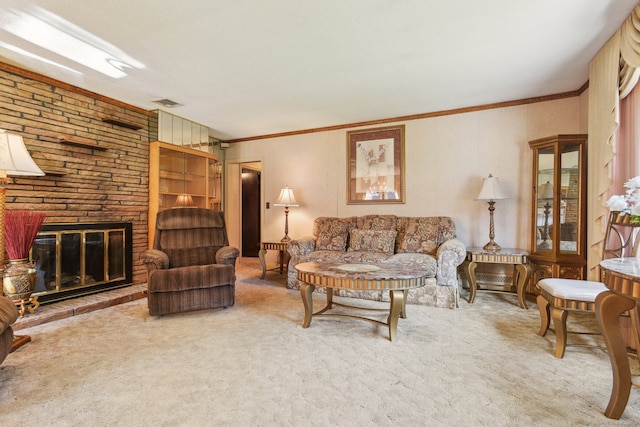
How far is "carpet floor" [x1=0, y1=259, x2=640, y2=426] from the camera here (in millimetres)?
1479

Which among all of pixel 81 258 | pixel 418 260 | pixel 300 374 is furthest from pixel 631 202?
pixel 81 258

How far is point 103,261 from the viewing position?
3.65 meters

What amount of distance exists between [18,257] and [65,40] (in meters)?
1.77

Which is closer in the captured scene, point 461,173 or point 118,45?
point 118,45

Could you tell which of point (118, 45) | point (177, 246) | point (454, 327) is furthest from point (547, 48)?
point (177, 246)

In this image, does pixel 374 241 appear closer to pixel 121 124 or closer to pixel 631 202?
pixel 631 202

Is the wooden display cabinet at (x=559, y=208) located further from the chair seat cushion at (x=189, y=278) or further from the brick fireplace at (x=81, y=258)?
the brick fireplace at (x=81, y=258)

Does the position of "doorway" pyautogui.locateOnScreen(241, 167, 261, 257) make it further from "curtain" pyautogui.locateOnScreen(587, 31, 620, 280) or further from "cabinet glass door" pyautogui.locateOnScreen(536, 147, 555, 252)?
"curtain" pyautogui.locateOnScreen(587, 31, 620, 280)

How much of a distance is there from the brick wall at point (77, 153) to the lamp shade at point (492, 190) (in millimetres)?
4350

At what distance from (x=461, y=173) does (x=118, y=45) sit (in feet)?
13.1

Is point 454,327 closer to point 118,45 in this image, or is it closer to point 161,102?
point 118,45

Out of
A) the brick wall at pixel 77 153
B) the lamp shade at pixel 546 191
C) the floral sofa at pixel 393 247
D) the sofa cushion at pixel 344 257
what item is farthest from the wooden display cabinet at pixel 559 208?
the brick wall at pixel 77 153

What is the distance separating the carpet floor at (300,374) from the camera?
1.48m

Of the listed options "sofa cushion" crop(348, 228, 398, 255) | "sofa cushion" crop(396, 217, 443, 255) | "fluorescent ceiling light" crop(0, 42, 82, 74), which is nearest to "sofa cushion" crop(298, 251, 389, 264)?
"sofa cushion" crop(348, 228, 398, 255)
